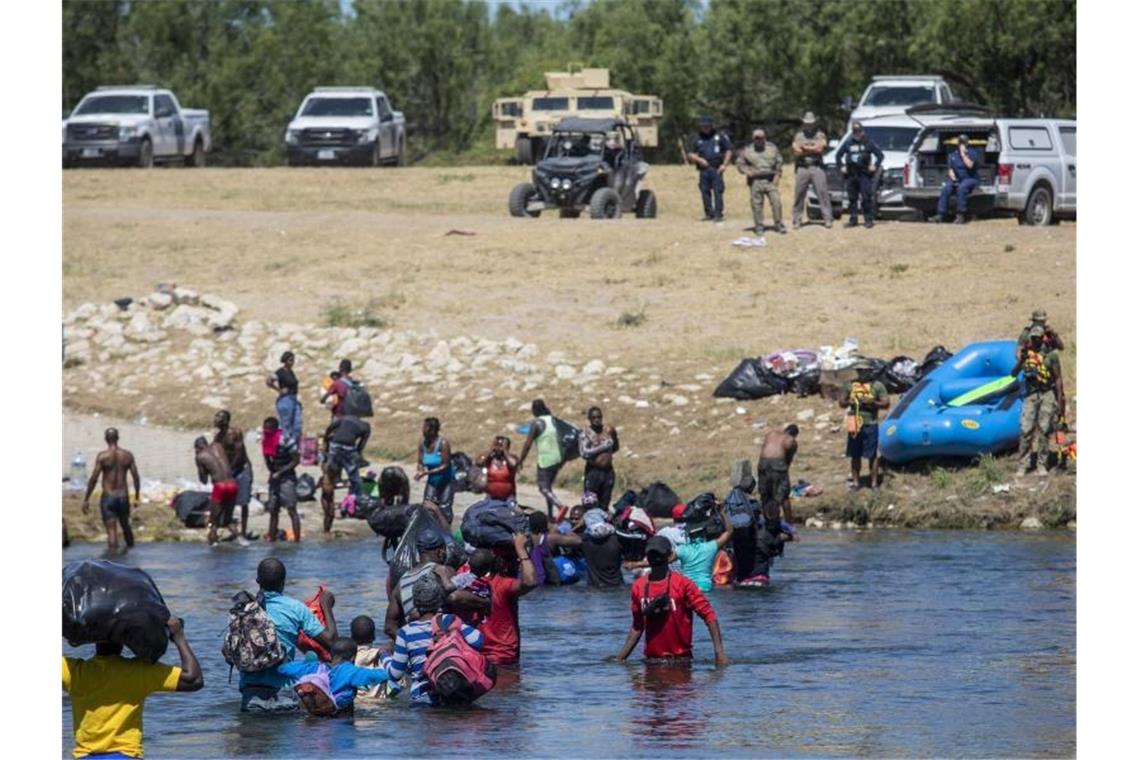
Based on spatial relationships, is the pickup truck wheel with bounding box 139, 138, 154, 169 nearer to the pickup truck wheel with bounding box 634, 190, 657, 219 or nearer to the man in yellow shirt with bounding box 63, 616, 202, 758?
the pickup truck wheel with bounding box 634, 190, 657, 219

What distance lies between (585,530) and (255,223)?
21046 millimetres

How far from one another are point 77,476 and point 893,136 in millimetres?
15660

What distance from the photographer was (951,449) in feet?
77.7

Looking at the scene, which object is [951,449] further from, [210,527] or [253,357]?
[253,357]

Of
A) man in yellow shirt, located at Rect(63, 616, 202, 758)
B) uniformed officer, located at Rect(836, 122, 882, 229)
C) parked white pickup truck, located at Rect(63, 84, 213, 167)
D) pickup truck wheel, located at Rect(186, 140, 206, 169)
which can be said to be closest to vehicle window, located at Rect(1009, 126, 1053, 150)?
uniformed officer, located at Rect(836, 122, 882, 229)

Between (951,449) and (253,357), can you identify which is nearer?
(951,449)

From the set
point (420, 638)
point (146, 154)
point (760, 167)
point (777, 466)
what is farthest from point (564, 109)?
point (420, 638)

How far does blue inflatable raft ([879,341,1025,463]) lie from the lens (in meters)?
23.6

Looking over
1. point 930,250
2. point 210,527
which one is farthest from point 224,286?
point 210,527

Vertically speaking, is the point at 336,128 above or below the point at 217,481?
above

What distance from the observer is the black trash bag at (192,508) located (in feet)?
76.8

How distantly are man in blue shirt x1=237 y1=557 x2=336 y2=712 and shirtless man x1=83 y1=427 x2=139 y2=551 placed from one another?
8.58m

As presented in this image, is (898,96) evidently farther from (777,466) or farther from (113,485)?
(113,485)

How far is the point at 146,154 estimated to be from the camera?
47469 mm
